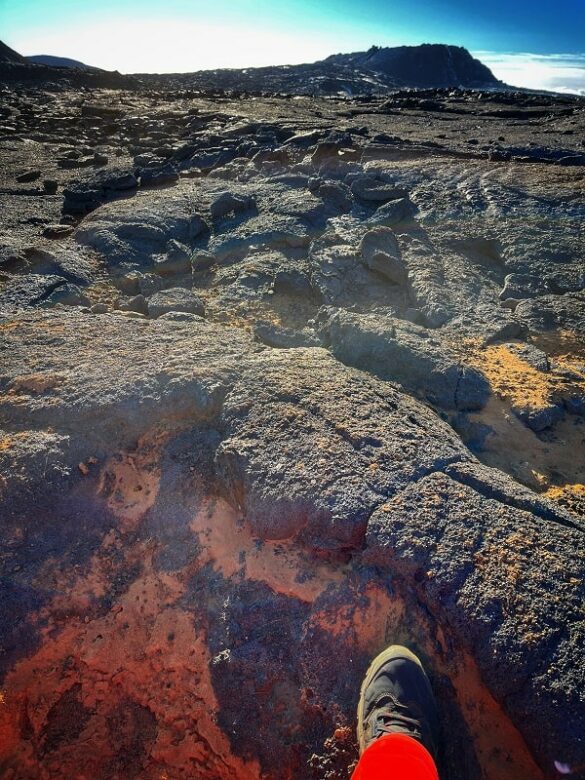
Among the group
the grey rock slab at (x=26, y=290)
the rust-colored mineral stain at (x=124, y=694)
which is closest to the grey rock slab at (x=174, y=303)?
the grey rock slab at (x=26, y=290)

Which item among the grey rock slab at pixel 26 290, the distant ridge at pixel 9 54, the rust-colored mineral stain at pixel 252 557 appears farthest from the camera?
the distant ridge at pixel 9 54

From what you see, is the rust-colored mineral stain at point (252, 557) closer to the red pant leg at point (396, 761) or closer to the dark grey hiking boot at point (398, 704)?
the dark grey hiking boot at point (398, 704)

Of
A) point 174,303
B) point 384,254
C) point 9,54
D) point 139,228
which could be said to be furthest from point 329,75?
point 174,303

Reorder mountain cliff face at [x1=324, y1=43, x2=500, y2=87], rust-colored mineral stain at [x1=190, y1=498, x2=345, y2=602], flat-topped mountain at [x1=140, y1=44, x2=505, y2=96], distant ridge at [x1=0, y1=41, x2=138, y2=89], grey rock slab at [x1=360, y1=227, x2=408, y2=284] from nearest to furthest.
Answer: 1. rust-colored mineral stain at [x1=190, y1=498, x2=345, y2=602]
2. grey rock slab at [x1=360, y1=227, x2=408, y2=284]
3. distant ridge at [x1=0, y1=41, x2=138, y2=89]
4. flat-topped mountain at [x1=140, y1=44, x2=505, y2=96]
5. mountain cliff face at [x1=324, y1=43, x2=500, y2=87]

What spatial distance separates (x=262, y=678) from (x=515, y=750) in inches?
41.1

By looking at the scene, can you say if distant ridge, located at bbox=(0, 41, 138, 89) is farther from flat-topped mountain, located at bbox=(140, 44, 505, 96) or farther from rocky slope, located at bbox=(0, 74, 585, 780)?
rocky slope, located at bbox=(0, 74, 585, 780)

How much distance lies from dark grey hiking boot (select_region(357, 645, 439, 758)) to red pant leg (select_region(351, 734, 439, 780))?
48mm

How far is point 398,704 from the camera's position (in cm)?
177

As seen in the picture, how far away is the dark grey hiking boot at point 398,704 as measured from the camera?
1.78 metres

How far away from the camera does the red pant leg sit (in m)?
1.65

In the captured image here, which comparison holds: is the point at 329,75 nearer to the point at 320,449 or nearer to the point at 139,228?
the point at 139,228

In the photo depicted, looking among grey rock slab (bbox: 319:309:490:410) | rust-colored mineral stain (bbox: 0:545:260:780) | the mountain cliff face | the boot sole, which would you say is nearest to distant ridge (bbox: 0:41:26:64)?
the mountain cliff face

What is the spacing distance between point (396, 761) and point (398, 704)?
0.58ft

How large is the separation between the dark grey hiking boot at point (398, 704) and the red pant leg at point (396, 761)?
0.05 m
